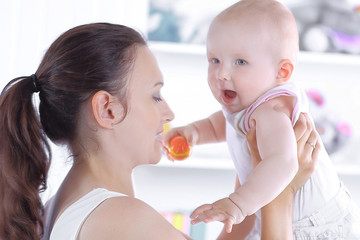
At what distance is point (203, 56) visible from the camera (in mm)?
2885

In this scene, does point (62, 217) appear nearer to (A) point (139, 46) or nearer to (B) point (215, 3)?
(A) point (139, 46)

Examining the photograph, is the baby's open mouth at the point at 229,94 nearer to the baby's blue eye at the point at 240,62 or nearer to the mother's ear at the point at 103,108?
the baby's blue eye at the point at 240,62

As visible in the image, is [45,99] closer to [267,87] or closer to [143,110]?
[143,110]

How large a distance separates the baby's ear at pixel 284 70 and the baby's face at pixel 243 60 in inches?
0.5

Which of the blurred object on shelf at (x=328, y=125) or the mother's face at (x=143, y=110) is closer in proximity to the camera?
the mother's face at (x=143, y=110)

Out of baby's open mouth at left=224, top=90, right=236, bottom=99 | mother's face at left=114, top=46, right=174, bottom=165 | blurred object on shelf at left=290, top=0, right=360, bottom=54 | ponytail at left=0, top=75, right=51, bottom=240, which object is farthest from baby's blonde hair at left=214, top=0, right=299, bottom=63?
blurred object on shelf at left=290, top=0, right=360, bottom=54

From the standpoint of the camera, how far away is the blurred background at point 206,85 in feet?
9.30

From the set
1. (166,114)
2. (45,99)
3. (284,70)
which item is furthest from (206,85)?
(45,99)

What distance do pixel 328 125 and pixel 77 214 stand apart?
209 centimetres

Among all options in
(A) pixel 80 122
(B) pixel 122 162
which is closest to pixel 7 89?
(A) pixel 80 122

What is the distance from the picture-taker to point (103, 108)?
46.7 inches

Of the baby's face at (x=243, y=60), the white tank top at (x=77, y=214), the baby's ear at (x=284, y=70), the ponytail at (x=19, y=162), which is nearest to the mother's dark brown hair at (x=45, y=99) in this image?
the ponytail at (x=19, y=162)

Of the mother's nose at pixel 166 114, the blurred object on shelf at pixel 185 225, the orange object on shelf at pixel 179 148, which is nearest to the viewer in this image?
the mother's nose at pixel 166 114

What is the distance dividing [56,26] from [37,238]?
4.89 feet
